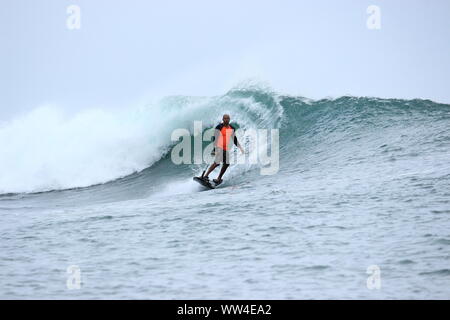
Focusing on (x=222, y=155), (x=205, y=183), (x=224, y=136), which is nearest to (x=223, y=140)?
(x=224, y=136)

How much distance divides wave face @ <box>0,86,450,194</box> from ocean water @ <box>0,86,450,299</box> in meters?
0.06

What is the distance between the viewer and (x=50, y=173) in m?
17.7

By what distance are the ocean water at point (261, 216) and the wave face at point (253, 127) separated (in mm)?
61

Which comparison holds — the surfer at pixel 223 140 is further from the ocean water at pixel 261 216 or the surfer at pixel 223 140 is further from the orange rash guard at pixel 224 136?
the ocean water at pixel 261 216

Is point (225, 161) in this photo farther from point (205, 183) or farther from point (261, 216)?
point (261, 216)

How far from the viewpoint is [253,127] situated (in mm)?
16844

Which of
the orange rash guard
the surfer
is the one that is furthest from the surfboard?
the orange rash guard

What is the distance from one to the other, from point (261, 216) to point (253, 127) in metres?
7.95

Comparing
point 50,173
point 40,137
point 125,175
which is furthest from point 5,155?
point 125,175

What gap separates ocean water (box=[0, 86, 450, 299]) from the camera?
643 cm

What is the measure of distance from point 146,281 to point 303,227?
8.45 feet

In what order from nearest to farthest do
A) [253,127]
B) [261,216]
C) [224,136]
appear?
[261,216], [224,136], [253,127]

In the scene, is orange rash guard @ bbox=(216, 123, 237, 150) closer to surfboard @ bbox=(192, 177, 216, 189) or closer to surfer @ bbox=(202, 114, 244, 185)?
surfer @ bbox=(202, 114, 244, 185)

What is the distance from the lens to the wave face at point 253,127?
42.1 ft
